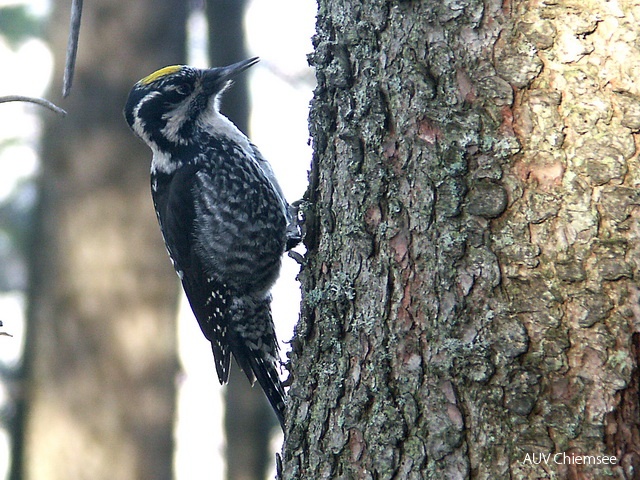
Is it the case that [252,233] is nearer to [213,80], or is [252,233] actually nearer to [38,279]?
[213,80]

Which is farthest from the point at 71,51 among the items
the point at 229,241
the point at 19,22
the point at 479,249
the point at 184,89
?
the point at 19,22

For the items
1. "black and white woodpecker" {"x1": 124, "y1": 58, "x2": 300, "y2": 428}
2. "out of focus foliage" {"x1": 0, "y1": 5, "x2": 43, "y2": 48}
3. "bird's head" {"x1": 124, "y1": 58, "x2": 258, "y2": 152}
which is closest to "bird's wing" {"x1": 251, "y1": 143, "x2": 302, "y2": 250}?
"black and white woodpecker" {"x1": 124, "y1": 58, "x2": 300, "y2": 428}

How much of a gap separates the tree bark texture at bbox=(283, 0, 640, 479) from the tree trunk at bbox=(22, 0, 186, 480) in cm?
276

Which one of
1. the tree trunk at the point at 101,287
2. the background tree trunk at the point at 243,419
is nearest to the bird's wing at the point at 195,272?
the tree trunk at the point at 101,287

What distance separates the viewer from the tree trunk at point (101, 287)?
465 cm

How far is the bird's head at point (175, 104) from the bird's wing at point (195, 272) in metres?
0.23

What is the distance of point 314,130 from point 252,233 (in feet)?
5.09

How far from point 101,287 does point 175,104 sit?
54.1 inches

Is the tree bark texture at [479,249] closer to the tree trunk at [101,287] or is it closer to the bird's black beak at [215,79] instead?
the bird's black beak at [215,79]

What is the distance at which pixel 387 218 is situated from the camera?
204cm

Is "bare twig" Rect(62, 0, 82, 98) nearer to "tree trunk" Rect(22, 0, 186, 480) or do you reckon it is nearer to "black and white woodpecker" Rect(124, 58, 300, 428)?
"black and white woodpecker" Rect(124, 58, 300, 428)

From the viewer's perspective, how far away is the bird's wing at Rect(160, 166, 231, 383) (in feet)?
12.5

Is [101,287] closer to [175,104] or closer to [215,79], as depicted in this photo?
[175,104]

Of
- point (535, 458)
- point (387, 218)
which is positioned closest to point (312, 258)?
point (387, 218)
